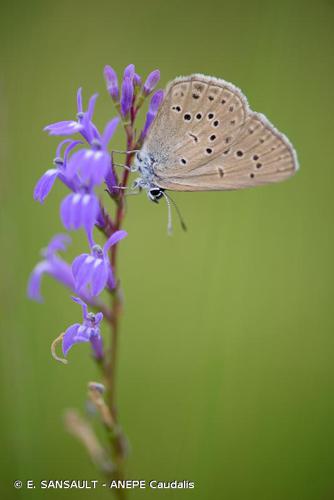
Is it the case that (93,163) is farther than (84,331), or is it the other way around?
(84,331)

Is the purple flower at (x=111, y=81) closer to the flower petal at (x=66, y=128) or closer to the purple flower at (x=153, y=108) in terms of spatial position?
the purple flower at (x=153, y=108)

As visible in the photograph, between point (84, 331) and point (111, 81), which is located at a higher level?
point (111, 81)

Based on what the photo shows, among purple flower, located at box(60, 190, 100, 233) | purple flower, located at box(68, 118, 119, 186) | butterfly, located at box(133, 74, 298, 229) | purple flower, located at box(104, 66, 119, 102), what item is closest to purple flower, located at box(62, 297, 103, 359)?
purple flower, located at box(60, 190, 100, 233)

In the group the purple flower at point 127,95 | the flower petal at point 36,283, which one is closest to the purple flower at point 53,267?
the flower petal at point 36,283

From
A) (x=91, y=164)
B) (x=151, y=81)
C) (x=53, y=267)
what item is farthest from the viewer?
(x=53, y=267)

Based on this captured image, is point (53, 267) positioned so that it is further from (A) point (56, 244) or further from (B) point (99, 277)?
(B) point (99, 277)

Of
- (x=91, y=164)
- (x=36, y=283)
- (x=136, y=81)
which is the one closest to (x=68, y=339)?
(x=36, y=283)

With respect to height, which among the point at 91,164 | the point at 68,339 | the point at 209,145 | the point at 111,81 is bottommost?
the point at 68,339

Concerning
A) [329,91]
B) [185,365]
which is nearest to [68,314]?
[185,365]
